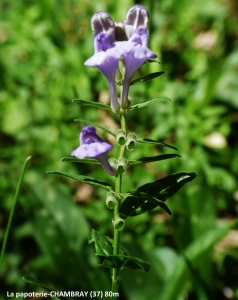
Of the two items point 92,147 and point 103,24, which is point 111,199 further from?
point 103,24

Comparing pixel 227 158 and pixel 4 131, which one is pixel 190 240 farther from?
pixel 4 131

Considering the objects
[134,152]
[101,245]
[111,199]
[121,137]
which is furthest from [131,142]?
[134,152]

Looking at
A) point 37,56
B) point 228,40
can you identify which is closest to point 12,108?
point 37,56

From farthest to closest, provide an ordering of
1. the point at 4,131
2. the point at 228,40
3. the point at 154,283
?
1. the point at 228,40
2. the point at 4,131
3. the point at 154,283

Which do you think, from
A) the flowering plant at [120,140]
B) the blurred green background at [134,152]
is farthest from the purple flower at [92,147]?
the blurred green background at [134,152]

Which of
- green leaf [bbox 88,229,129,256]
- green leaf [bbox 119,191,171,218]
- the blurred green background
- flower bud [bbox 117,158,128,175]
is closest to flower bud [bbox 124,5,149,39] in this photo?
flower bud [bbox 117,158,128,175]
